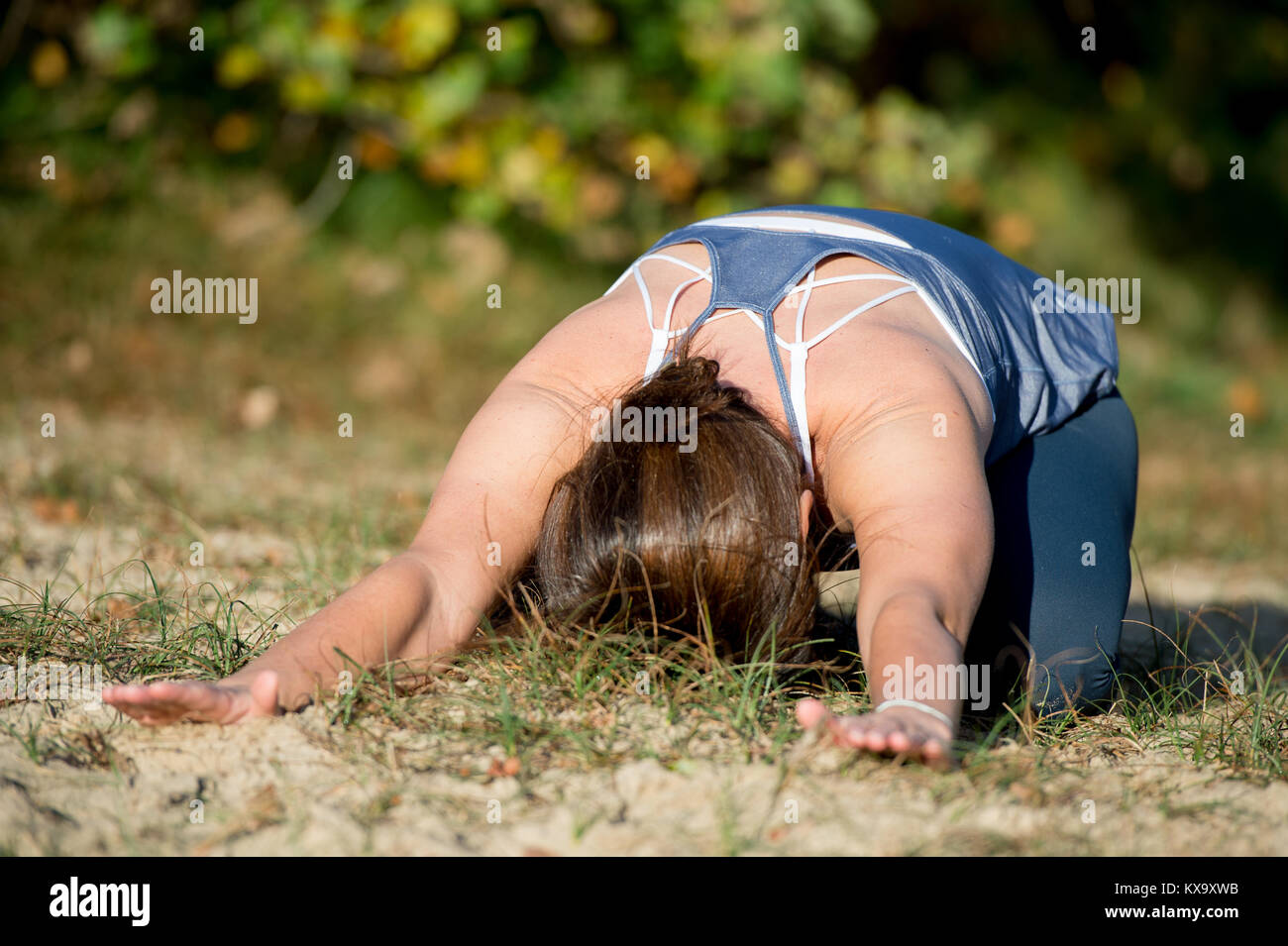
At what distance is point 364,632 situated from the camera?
1.74 meters

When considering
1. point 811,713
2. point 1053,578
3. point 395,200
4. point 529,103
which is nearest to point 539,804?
point 811,713

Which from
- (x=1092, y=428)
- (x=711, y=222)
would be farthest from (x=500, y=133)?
(x=1092, y=428)

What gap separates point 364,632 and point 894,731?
0.81 m

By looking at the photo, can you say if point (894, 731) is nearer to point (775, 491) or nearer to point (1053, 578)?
point (775, 491)

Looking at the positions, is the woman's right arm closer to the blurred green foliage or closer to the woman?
the woman

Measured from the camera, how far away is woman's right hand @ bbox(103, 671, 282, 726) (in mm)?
1552

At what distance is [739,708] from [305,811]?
65 centimetres

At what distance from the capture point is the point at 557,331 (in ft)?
6.71

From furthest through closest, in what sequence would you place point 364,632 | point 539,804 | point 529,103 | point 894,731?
point 529,103 < point 364,632 < point 539,804 < point 894,731

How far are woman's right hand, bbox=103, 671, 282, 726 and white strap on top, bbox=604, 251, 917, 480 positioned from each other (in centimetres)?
80

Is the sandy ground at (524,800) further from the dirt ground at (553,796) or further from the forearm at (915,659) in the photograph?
the forearm at (915,659)

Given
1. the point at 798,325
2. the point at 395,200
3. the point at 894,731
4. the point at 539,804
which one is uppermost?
the point at 395,200

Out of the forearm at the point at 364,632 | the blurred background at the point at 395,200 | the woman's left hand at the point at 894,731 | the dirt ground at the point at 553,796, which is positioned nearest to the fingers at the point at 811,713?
the woman's left hand at the point at 894,731

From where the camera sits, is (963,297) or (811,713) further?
(963,297)
